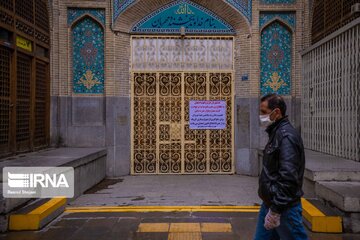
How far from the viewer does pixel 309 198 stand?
21.0ft

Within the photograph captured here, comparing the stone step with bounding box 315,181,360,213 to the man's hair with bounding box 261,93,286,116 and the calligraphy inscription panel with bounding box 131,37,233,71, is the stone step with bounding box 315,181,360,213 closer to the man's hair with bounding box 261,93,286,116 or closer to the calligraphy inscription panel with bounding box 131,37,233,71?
the man's hair with bounding box 261,93,286,116

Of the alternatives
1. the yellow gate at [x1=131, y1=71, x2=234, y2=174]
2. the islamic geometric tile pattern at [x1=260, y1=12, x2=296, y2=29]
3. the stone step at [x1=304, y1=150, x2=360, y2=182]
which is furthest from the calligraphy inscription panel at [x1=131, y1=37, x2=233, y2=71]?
the stone step at [x1=304, y1=150, x2=360, y2=182]

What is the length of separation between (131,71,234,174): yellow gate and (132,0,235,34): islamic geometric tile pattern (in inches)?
42.9

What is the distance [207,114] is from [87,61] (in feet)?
10.6

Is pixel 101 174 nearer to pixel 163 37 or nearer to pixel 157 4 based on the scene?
pixel 163 37

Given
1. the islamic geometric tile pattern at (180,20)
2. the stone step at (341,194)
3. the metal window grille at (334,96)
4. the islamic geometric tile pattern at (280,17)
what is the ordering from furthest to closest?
the islamic geometric tile pattern at (180,20) < the islamic geometric tile pattern at (280,17) < the metal window grille at (334,96) < the stone step at (341,194)

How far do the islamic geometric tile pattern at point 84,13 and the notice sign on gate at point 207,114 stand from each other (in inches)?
121

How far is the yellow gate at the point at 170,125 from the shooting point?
10586 millimetres

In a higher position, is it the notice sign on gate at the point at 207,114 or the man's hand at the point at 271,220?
the notice sign on gate at the point at 207,114

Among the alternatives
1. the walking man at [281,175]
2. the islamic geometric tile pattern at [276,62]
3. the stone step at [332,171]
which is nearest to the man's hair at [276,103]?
the walking man at [281,175]

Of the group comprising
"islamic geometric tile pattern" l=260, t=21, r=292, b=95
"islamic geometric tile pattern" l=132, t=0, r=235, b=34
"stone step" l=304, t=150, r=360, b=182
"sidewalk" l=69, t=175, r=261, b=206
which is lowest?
"sidewalk" l=69, t=175, r=261, b=206

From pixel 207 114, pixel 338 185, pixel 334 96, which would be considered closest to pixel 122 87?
pixel 207 114

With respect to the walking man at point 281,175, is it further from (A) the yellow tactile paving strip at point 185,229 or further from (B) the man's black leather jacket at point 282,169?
(A) the yellow tactile paving strip at point 185,229

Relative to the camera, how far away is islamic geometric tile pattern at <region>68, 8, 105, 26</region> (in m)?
10.4
